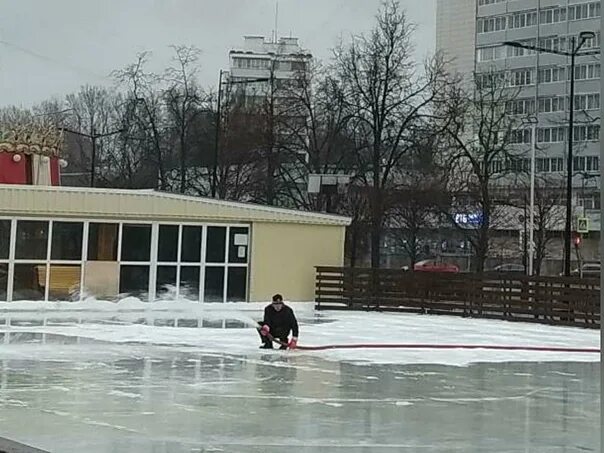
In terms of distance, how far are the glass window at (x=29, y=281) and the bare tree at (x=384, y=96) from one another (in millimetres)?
17236

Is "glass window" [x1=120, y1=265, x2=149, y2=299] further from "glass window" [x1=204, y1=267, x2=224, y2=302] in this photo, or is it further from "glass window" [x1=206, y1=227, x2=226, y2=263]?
"glass window" [x1=206, y1=227, x2=226, y2=263]

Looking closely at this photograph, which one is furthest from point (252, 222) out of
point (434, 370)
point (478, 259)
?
point (478, 259)

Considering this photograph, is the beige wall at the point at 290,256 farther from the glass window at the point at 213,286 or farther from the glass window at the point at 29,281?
the glass window at the point at 29,281

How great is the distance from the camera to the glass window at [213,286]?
29.8 m

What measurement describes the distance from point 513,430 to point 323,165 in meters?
38.4

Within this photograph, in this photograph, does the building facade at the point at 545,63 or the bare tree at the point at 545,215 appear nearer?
the bare tree at the point at 545,215

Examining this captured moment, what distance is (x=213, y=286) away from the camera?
29844 millimetres

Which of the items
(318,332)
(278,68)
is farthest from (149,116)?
(318,332)

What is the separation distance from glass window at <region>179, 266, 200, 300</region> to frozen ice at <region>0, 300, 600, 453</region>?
6.13 meters

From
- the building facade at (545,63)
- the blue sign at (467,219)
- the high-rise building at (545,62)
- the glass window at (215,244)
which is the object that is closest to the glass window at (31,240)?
the glass window at (215,244)

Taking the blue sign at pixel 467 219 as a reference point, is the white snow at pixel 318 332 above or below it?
below

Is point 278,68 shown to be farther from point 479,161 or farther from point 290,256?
point 290,256

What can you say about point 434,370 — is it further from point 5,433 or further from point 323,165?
point 323,165

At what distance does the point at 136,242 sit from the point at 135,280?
1.12 meters
